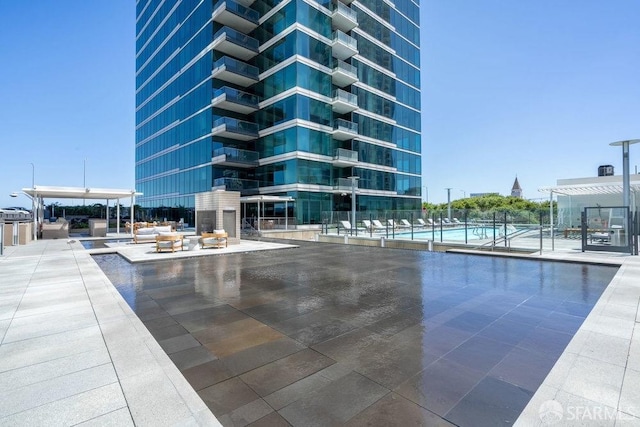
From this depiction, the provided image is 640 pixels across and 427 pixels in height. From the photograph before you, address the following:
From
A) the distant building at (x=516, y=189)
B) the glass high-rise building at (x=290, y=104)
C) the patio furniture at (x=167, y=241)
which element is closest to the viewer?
the patio furniture at (x=167, y=241)

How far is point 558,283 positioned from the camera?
6.85 meters

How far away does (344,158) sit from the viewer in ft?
105

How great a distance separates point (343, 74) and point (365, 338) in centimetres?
3195

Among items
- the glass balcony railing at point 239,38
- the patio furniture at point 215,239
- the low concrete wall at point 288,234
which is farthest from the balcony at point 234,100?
the patio furniture at point 215,239

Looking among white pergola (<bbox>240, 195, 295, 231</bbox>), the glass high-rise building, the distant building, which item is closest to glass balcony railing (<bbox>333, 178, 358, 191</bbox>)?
the glass high-rise building

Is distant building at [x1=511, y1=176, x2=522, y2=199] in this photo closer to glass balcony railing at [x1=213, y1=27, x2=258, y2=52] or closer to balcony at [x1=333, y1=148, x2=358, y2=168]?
balcony at [x1=333, y1=148, x2=358, y2=168]

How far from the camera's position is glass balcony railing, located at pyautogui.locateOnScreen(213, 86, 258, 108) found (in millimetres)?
30391

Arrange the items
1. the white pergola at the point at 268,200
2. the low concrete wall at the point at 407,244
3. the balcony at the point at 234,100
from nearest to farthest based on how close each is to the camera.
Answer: the low concrete wall at the point at 407,244
the white pergola at the point at 268,200
the balcony at the point at 234,100

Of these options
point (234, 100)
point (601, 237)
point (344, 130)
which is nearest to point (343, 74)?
point (344, 130)

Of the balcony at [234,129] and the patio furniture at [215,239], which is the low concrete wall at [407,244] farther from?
the balcony at [234,129]

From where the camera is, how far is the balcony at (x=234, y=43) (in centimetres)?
2997

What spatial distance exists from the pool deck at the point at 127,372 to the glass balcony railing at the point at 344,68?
30712mm

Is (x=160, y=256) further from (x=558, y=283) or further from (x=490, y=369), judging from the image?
(x=558, y=283)

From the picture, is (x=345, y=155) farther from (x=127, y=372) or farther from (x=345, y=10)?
(x=127, y=372)
